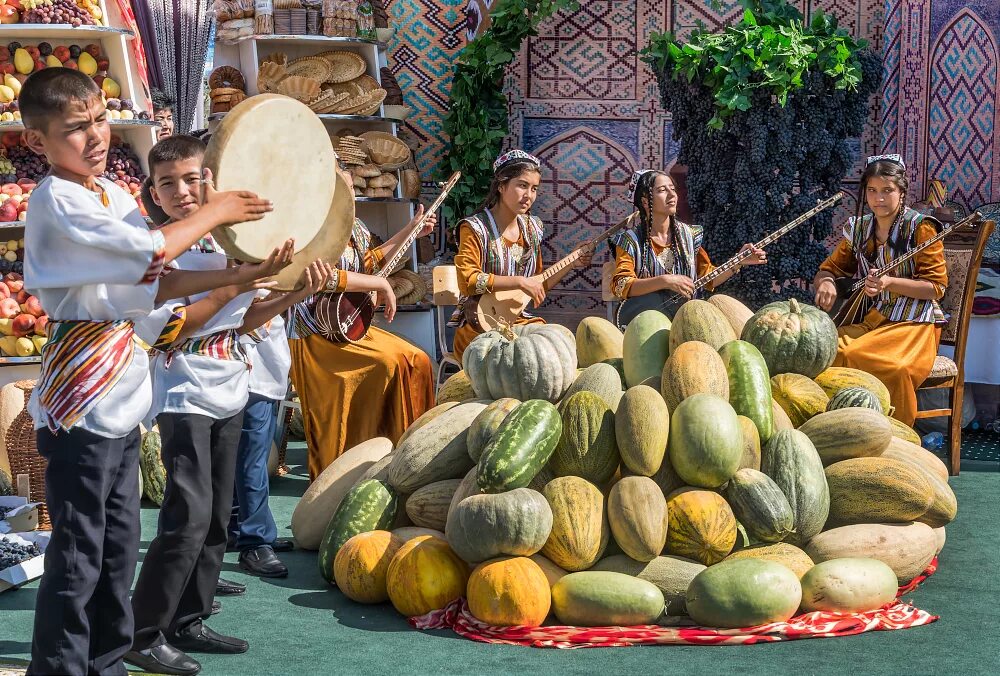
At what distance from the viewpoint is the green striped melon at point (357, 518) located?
4.31 m

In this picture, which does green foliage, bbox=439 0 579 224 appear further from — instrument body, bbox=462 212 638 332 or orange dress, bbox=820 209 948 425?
orange dress, bbox=820 209 948 425

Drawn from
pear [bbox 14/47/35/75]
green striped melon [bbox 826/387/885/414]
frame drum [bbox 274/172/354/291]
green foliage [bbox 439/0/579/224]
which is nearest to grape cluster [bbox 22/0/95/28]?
pear [bbox 14/47/35/75]

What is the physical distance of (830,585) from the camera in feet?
12.4

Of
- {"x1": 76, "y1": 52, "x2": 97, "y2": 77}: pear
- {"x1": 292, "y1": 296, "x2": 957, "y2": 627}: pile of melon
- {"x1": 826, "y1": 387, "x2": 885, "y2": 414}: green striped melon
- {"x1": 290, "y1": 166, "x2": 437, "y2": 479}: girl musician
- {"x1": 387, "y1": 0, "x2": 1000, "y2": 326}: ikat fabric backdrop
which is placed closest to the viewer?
{"x1": 292, "y1": 296, "x2": 957, "y2": 627}: pile of melon

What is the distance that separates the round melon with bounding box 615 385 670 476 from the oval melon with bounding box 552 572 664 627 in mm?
394

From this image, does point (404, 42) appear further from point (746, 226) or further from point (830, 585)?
point (830, 585)

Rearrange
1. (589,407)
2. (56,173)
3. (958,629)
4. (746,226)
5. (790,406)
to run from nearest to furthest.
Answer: (56,173) → (958,629) → (589,407) → (790,406) → (746,226)

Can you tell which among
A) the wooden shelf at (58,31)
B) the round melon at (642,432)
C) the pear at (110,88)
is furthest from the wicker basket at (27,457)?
the round melon at (642,432)

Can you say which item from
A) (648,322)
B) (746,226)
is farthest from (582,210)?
(648,322)

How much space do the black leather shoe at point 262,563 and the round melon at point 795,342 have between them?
2.12 m

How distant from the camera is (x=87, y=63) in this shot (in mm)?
6438

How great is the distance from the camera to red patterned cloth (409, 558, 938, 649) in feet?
11.9

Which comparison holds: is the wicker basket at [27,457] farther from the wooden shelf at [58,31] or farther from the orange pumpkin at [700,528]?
the orange pumpkin at [700,528]

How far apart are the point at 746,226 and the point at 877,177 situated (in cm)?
134
